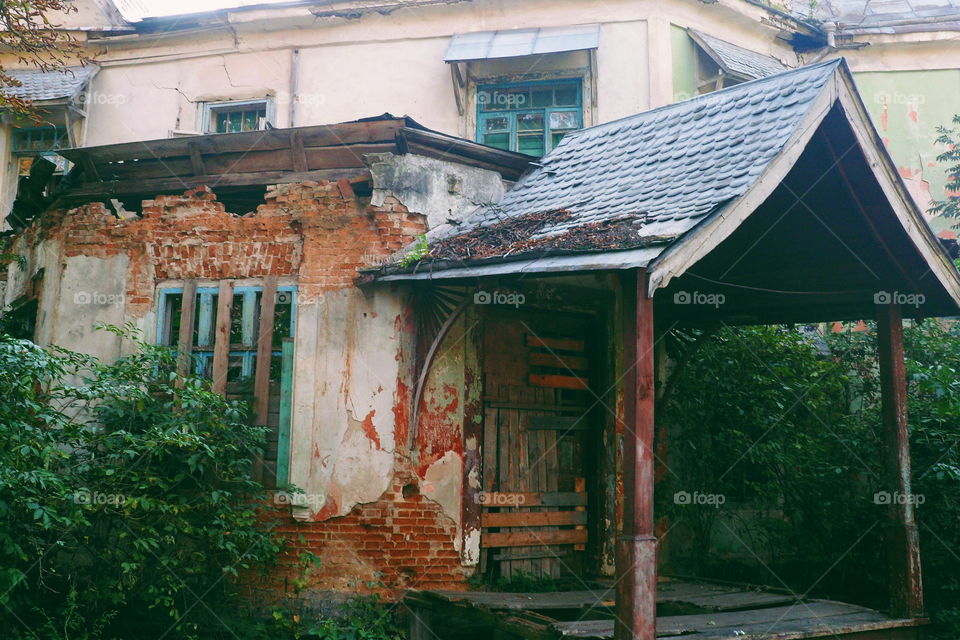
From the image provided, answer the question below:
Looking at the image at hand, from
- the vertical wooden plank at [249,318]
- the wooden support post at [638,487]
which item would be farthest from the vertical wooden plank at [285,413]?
the wooden support post at [638,487]

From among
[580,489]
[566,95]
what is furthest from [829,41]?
[580,489]

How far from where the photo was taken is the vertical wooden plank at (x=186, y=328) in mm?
7812

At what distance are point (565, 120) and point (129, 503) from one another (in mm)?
8809

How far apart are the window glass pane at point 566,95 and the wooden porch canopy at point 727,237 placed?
4.57 m

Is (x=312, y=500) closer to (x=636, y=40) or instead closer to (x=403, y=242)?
(x=403, y=242)

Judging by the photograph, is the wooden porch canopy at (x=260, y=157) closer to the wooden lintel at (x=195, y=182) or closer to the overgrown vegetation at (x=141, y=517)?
the wooden lintel at (x=195, y=182)

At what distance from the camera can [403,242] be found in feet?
25.3

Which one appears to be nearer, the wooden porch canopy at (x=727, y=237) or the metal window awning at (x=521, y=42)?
the wooden porch canopy at (x=727, y=237)

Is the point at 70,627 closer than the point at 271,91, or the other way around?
the point at 70,627

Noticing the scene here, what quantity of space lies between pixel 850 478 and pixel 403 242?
5.32 metres

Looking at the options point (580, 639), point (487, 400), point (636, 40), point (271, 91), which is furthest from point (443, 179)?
point (271, 91)

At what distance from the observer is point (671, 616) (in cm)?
649

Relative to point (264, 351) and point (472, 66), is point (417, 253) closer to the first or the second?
point (264, 351)

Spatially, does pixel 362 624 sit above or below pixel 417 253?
below
